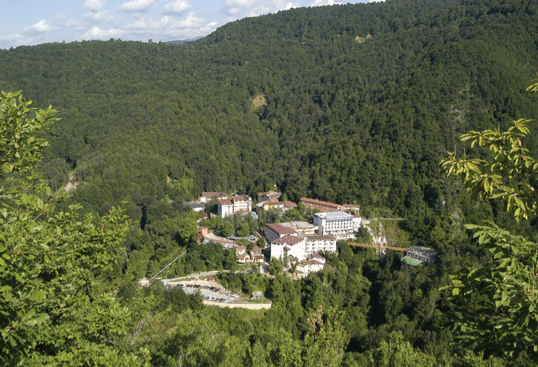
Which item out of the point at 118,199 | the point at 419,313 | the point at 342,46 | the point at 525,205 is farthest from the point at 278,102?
the point at 525,205

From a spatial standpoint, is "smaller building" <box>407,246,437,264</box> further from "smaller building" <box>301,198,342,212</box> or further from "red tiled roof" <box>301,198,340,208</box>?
"red tiled roof" <box>301,198,340,208</box>

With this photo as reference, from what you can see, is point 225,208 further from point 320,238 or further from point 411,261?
point 411,261

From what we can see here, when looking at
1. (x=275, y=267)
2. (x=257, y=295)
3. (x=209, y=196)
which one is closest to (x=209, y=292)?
(x=257, y=295)

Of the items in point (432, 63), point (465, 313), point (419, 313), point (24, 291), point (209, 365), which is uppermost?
point (432, 63)

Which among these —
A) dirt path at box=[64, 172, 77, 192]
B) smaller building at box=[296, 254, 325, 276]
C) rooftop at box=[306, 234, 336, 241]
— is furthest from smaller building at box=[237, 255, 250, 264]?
dirt path at box=[64, 172, 77, 192]

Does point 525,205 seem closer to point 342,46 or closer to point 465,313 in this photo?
point 465,313

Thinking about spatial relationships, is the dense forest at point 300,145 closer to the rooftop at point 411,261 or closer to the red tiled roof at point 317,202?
the rooftop at point 411,261
